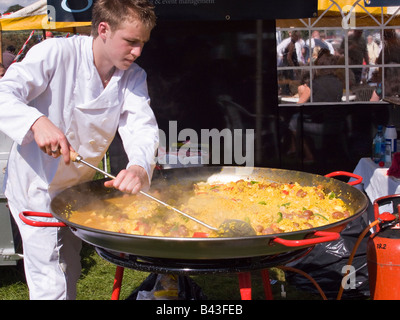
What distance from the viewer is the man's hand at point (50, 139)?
6.89 ft

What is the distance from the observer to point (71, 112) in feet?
8.34

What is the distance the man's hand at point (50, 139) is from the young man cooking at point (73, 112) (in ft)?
0.34

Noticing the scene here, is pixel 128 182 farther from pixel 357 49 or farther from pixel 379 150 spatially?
pixel 357 49

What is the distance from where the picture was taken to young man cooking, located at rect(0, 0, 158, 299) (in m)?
2.34

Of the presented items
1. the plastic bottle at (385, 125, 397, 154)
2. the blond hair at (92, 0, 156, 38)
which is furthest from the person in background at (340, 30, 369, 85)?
the blond hair at (92, 0, 156, 38)

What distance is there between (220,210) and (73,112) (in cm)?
95

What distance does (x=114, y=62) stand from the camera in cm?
244

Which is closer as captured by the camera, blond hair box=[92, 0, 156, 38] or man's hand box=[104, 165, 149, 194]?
man's hand box=[104, 165, 149, 194]

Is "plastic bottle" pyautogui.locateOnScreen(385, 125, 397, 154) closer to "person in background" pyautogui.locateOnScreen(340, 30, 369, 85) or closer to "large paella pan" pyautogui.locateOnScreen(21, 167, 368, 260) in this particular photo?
"large paella pan" pyautogui.locateOnScreen(21, 167, 368, 260)

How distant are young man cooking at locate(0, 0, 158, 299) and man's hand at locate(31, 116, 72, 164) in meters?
0.10

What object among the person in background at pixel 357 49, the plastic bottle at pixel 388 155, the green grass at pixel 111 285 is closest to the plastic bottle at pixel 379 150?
the plastic bottle at pixel 388 155

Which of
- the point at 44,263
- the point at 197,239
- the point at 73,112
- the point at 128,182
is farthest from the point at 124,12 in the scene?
the point at 44,263

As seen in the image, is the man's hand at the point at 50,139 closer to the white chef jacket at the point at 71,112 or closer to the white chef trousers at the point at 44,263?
the white chef jacket at the point at 71,112
